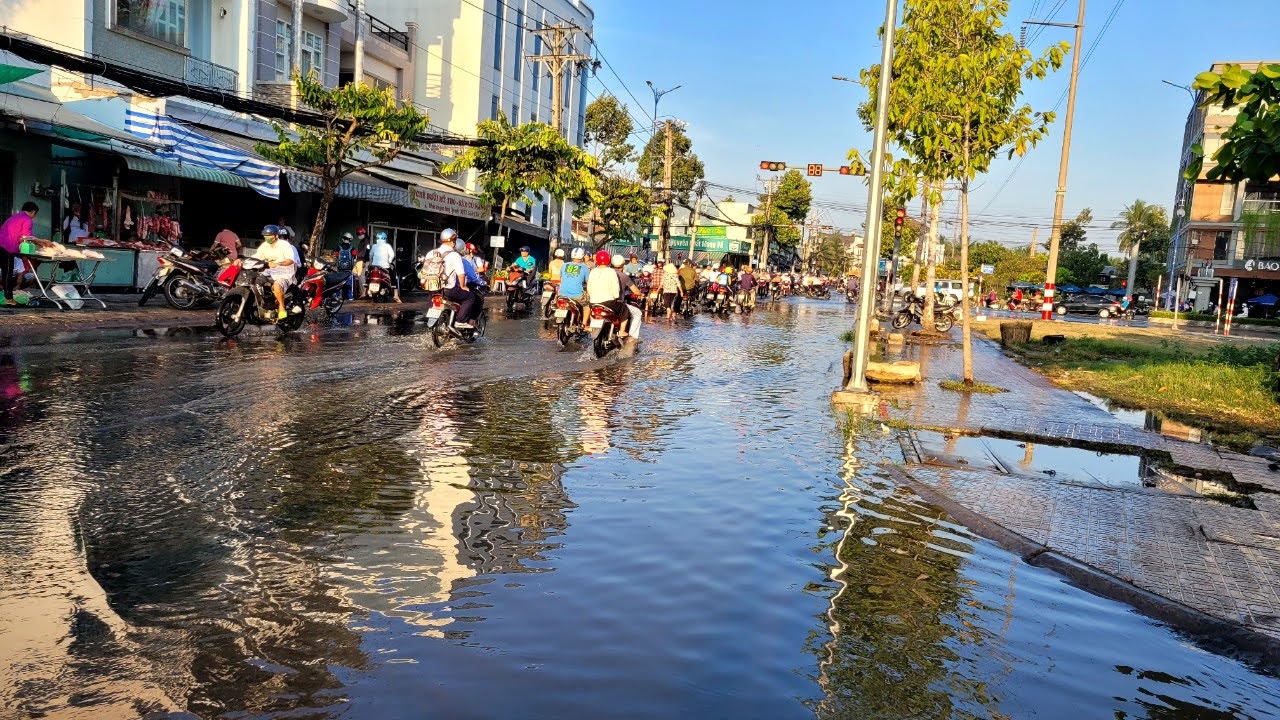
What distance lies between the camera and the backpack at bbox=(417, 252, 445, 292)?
15.5 meters

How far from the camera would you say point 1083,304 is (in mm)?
64938

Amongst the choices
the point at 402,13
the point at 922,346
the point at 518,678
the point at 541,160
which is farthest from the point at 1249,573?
the point at 402,13

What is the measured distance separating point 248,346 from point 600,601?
35.7 ft

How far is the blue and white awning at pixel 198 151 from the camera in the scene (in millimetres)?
21656

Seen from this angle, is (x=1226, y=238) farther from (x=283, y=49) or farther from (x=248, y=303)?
(x=248, y=303)

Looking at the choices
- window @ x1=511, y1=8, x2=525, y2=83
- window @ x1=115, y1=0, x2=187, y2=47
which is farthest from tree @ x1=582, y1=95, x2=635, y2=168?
window @ x1=115, y1=0, x2=187, y2=47

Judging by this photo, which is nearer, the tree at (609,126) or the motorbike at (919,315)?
the motorbike at (919,315)

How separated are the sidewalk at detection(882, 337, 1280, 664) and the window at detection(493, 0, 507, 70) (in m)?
39.4

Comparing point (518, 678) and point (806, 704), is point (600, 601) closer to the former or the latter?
point (518, 678)

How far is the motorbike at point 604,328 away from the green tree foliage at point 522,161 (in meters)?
17.9

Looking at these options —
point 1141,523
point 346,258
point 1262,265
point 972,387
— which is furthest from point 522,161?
point 1262,265

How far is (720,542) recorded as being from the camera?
5691mm

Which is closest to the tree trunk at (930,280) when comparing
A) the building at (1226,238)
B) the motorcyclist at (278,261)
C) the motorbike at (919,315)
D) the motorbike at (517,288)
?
the motorbike at (919,315)

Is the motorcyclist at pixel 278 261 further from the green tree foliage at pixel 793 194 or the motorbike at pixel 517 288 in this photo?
the green tree foliage at pixel 793 194
